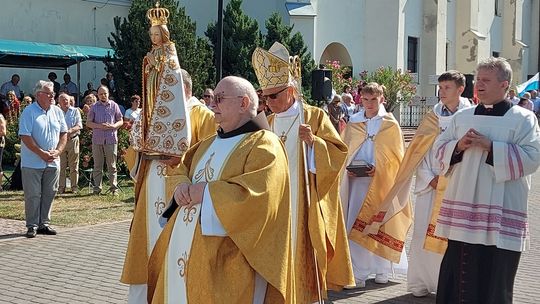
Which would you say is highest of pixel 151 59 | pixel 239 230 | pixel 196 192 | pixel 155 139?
pixel 151 59

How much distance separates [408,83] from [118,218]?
62.8ft

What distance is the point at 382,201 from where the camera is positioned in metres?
7.82

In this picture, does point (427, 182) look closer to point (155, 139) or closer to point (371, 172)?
point (371, 172)

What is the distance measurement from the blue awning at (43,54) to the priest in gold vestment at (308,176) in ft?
45.2

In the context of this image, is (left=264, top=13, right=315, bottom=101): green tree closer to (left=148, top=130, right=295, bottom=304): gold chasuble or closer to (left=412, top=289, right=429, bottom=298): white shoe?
(left=412, top=289, right=429, bottom=298): white shoe

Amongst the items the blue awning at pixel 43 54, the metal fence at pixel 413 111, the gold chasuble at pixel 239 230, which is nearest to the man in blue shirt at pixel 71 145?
the blue awning at pixel 43 54

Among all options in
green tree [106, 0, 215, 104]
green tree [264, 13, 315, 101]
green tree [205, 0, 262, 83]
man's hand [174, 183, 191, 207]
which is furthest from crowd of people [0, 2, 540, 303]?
green tree [264, 13, 315, 101]

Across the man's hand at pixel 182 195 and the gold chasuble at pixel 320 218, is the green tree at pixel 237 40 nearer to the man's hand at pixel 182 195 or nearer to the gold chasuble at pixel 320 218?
the gold chasuble at pixel 320 218

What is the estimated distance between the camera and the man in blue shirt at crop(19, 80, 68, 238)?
9961 mm

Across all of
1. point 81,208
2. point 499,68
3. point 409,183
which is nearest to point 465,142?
A: point 499,68

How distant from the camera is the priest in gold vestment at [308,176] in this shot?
6.02 metres

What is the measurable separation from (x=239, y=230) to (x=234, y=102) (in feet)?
2.39

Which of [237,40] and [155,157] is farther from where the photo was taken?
[237,40]

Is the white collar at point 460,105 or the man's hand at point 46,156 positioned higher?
the white collar at point 460,105
